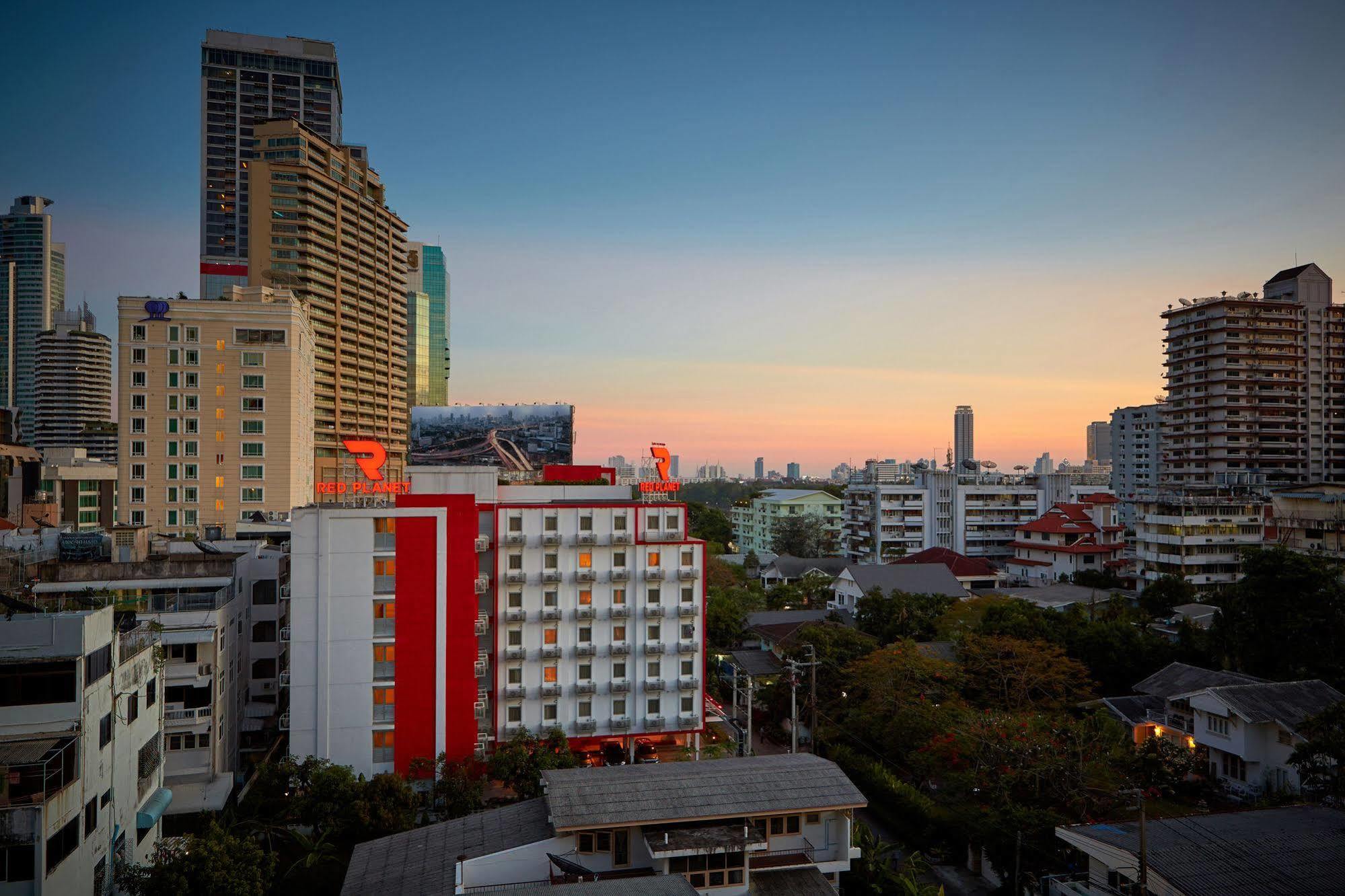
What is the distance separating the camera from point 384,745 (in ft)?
123

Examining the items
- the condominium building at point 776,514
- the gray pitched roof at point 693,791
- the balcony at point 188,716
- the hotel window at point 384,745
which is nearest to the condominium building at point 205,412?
the balcony at point 188,716

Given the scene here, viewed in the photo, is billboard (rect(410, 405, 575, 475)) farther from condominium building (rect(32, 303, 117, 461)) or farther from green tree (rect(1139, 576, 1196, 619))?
condominium building (rect(32, 303, 117, 461))

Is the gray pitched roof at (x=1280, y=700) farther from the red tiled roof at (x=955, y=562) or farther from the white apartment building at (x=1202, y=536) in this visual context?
the red tiled roof at (x=955, y=562)

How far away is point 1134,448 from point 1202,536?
8572cm

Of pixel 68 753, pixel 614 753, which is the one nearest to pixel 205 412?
pixel 614 753

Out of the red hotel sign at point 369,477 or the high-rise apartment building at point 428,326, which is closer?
the red hotel sign at point 369,477

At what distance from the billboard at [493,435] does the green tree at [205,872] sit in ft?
226

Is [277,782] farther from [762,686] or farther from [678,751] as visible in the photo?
[762,686]

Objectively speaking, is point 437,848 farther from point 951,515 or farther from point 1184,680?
point 951,515

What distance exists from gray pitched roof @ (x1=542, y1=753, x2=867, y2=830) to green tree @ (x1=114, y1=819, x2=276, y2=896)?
875cm

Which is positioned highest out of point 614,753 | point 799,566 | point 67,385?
point 67,385

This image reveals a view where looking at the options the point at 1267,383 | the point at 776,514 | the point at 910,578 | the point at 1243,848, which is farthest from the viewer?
the point at 776,514

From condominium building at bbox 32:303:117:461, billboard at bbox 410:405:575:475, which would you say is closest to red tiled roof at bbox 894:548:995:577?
billboard at bbox 410:405:575:475

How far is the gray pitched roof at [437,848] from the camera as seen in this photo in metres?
24.3
